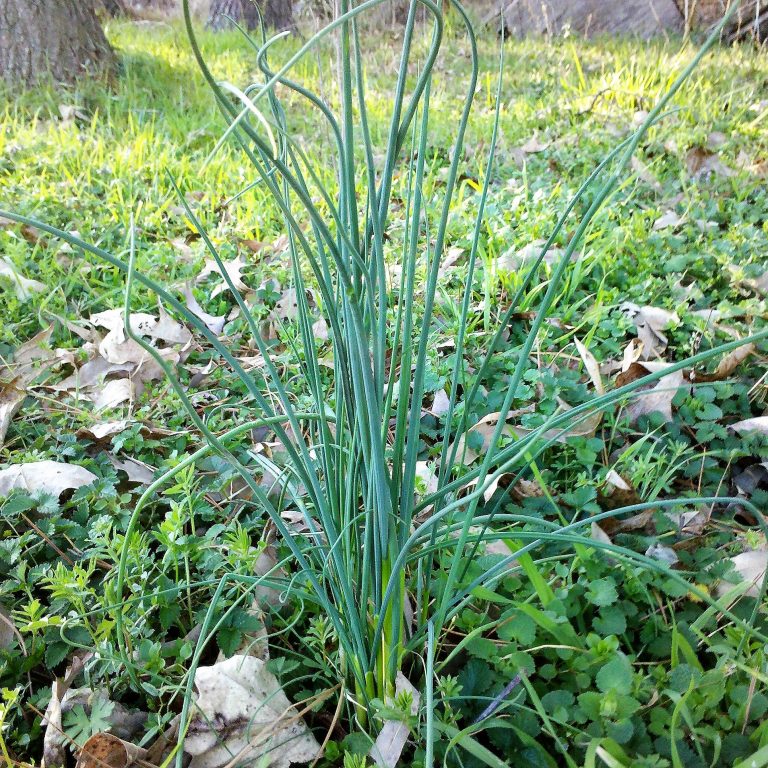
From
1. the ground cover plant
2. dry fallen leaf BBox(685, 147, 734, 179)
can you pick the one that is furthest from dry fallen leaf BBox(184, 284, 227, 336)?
dry fallen leaf BBox(685, 147, 734, 179)

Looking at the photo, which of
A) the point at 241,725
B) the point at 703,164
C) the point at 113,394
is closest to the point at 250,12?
the point at 703,164

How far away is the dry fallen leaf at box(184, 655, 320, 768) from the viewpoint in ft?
2.67

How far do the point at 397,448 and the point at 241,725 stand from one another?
1.42 ft

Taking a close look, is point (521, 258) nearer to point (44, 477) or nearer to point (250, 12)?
point (44, 477)

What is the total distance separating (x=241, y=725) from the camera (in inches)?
32.6

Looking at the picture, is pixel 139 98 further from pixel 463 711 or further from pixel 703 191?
pixel 463 711

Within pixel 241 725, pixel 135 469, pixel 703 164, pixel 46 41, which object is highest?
pixel 46 41

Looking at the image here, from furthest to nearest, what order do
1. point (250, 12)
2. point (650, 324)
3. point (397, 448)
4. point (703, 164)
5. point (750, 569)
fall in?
point (250, 12), point (703, 164), point (650, 324), point (750, 569), point (397, 448)

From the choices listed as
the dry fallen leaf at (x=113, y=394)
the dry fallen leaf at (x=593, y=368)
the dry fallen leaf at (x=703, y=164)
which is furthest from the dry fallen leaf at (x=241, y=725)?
the dry fallen leaf at (x=703, y=164)

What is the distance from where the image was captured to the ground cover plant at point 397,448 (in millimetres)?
730

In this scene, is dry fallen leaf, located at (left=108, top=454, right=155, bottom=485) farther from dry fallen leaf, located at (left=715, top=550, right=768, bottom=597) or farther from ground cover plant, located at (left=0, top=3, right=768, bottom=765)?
dry fallen leaf, located at (left=715, top=550, right=768, bottom=597)

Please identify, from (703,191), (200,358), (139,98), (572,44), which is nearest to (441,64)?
(572,44)

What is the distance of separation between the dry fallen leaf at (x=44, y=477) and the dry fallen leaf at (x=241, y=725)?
1.73 feet

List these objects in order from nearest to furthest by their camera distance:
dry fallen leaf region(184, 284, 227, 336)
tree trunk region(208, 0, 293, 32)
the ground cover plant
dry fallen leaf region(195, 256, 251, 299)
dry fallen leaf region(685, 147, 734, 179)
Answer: the ground cover plant, dry fallen leaf region(184, 284, 227, 336), dry fallen leaf region(195, 256, 251, 299), dry fallen leaf region(685, 147, 734, 179), tree trunk region(208, 0, 293, 32)
